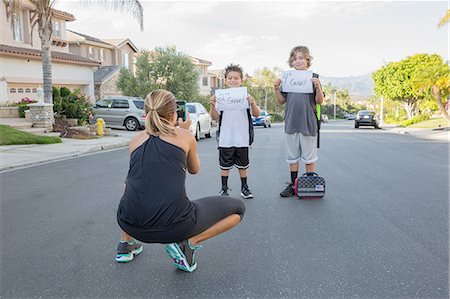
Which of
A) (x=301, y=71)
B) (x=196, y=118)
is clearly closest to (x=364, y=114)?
(x=196, y=118)

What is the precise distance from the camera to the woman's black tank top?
3.07 meters

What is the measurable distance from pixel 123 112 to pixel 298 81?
54.7ft

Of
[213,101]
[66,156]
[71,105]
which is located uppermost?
[71,105]

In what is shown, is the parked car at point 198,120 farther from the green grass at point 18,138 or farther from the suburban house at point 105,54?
the suburban house at point 105,54

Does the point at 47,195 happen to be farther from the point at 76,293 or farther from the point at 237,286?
the point at 237,286

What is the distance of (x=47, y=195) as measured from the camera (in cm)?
645

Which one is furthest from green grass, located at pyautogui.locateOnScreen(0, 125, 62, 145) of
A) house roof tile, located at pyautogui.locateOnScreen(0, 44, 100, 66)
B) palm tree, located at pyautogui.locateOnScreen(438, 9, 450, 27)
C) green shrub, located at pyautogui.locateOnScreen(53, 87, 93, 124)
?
palm tree, located at pyautogui.locateOnScreen(438, 9, 450, 27)

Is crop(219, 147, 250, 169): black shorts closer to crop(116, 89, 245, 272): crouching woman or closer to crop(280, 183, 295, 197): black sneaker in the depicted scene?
crop(280, 183, 295, 197): black sneaker

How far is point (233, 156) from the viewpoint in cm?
603

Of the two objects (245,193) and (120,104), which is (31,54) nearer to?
(120,104)

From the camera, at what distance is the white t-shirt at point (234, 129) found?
5863mm

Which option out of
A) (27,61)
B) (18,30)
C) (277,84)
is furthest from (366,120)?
(277,84)

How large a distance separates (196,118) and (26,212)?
1155cm

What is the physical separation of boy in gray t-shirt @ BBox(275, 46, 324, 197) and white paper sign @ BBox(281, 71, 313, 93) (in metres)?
0.06
